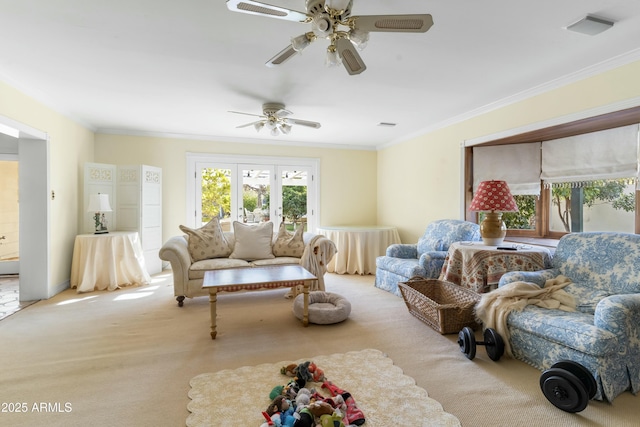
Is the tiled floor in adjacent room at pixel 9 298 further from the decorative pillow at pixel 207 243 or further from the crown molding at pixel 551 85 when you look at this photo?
the crown molding at pixel 551 85

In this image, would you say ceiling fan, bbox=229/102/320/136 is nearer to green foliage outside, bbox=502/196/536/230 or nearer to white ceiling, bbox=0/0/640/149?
white ceiling, bbox=0/0/640/149

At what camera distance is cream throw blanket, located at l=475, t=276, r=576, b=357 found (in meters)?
2.34

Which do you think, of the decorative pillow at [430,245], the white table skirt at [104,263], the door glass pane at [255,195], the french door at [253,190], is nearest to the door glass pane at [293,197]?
the french door at [253,190]

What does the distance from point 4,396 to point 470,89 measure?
456cm

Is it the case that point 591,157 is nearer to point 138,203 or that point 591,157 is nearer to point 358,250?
point 358,250

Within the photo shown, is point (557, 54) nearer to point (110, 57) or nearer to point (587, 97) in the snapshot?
point (587, 97)

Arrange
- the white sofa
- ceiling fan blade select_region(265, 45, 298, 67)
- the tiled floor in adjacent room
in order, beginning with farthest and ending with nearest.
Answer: the white sofa < the tiled floor in adjacent room < ceiling fan blade select_region(265, 45, 298, 67)

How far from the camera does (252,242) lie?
427cm

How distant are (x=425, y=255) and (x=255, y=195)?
3.48 meters

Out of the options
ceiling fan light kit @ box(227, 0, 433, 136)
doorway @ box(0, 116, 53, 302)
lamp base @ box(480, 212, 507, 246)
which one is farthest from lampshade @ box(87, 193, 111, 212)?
lamp base @ box(480, 212, 507, 246)

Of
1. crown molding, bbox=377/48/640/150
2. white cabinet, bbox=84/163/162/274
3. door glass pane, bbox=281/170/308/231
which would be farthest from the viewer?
door glass pane, bbox=281/170/308/231

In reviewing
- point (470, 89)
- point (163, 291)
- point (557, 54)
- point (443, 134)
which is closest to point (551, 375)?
point (557, 54)

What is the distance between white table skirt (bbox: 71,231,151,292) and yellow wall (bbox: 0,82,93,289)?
0.63 ft

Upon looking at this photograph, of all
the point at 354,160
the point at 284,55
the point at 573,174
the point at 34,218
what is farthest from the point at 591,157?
the point at 34,218
